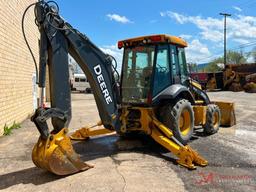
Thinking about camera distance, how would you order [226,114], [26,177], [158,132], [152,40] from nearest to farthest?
1. [26,177]
2. [158,132]
3. [152,40]
4. [226,114]

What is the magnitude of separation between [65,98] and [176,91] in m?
2.96

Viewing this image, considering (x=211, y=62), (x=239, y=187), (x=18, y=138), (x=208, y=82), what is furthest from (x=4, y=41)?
(x=211, y=62)

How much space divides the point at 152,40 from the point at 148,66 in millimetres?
612

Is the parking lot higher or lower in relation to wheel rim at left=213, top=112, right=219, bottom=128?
lower

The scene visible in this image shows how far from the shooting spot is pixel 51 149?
17.6 feet

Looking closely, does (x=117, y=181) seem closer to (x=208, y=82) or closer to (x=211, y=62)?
(x=208, y=82)

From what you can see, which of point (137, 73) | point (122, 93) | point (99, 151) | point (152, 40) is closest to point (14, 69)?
point (122, 93)

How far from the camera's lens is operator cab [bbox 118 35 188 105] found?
789cm

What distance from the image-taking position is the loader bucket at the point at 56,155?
5.35 metres

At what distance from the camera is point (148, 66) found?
8.09 metres

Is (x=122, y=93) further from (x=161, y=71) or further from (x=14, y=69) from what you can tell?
(x=14, y=69)

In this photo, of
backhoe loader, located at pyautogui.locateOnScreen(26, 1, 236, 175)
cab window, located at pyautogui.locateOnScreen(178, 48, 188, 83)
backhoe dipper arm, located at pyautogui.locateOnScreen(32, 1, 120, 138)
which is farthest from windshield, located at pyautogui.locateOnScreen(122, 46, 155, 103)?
backhoe dipper arm, located at pyautogui.locateOnScreen(32, 1, 120, 138)

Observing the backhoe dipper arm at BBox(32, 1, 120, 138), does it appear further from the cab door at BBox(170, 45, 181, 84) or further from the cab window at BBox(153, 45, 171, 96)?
the cab door at BBox(170, 45, 181, 84)

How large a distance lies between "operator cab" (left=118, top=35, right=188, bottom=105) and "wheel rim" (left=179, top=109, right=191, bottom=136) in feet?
2.59
